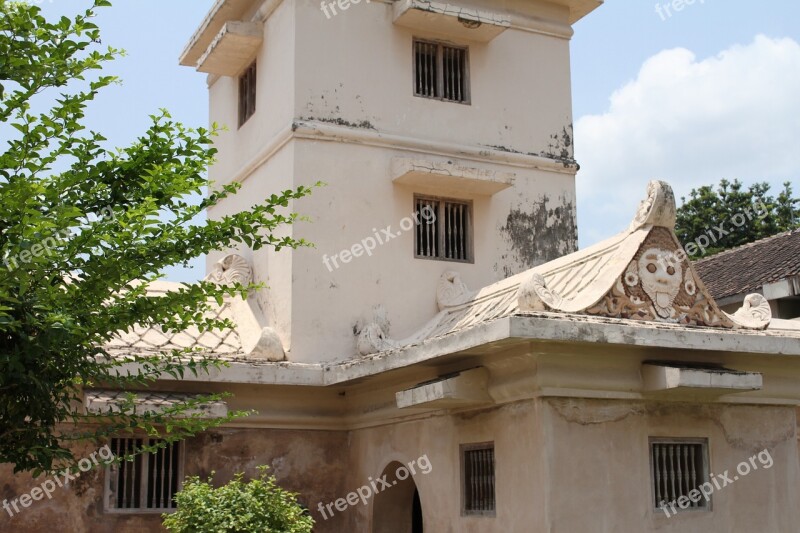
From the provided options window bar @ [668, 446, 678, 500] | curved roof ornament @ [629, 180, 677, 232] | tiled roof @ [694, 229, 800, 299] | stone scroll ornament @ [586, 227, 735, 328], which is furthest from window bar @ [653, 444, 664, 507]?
tiled roof @ [694, 229, 800, 299]

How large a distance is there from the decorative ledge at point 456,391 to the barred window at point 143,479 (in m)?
3.37

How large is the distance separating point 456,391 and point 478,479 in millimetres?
1111

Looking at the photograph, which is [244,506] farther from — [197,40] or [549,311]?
[197,40]

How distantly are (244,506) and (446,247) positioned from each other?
495 cm

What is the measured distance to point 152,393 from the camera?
11.0 metres

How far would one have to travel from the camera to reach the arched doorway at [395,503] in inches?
456

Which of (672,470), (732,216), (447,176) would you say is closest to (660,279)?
(672,470)

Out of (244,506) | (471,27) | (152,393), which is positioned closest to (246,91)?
(471,27)

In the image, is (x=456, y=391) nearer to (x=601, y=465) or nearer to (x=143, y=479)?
(x=601, y=465)

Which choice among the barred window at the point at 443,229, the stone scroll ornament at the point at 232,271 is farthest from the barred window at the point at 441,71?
the stone scroll ornament at the point at 232,271

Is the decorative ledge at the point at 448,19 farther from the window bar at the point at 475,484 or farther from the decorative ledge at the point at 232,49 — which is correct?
the window bar at the point at 475,484

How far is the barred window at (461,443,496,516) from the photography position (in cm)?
959

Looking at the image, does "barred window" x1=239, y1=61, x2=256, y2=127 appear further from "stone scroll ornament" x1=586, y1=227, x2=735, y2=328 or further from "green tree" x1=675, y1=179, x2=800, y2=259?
"green tree" x1=675, y1=179, x2=800, y2=259

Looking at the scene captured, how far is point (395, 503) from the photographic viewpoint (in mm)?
11734
